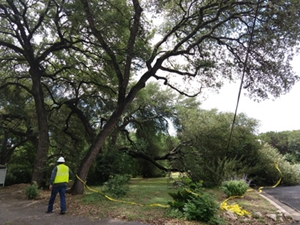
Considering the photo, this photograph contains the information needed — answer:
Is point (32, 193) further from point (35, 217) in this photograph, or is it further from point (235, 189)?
point (235, 189)

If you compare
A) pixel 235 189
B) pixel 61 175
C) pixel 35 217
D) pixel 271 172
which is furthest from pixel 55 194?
pixel 271 172

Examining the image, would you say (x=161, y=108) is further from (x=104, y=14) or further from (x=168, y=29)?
(x=104, y=14)

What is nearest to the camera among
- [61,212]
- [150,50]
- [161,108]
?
[61,212]

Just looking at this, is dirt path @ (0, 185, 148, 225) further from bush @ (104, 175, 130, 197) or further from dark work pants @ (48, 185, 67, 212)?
bush @ (104, 175, 130, 197)

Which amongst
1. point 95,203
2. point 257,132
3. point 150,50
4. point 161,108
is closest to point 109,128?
point 95,203

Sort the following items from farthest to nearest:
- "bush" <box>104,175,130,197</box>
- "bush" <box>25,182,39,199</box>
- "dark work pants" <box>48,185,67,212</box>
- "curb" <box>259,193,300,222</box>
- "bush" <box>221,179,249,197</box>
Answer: "bush" <box>25,182,39,199</box>
"bush" <box>104,175,130,197</box>
"bush" <box>221,179,249,197</box>
"dark work pants" <box>48,185,67,212</box>
"curb" <box>259,193,300,222</box>

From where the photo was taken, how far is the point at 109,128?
11000 millimetres

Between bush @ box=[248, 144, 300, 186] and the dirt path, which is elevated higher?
bush @ box=[248, 144, 300, 186]

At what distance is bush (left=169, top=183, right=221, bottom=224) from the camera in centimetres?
639

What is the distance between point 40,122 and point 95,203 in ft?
19.9

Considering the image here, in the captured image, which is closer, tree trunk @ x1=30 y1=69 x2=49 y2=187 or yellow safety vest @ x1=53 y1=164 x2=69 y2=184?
yellow safety vest @ x1=53 y1=164 x2=69 y2=184

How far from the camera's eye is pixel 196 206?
6547 millimetres

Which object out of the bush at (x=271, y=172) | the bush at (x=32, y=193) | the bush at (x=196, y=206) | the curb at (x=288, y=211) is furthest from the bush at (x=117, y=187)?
the bush at (x=271, y=172)

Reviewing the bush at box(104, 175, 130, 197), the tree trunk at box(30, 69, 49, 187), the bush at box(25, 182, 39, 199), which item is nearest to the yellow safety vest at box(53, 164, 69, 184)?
the bush at box(104, 175, 130, 197)
